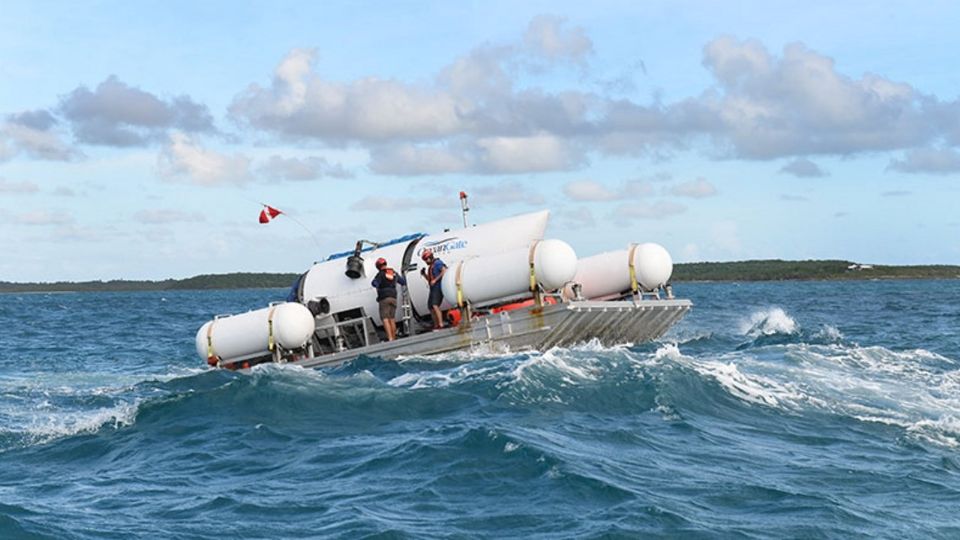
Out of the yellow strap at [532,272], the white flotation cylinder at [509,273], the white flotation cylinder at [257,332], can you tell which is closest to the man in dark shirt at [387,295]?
the white flotation cylinder at [509,273]

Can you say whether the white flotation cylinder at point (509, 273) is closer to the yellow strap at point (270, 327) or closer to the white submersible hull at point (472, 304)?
the white submersible hull at point (472, 304)

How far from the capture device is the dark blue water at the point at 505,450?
33.6ft

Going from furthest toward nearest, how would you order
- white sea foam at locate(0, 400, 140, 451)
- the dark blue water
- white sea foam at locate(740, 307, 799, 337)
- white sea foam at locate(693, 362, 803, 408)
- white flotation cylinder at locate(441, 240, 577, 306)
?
1. white sea foam at locate(740, 307, 799, 337)
2. white flotation cylinder at locate(441, 240, 577, 306)
3. white sea foam at locate(693, 362, 803, 408)
4. white sea foam at locate(0, 400, 140, 451)
5. the dark blue water

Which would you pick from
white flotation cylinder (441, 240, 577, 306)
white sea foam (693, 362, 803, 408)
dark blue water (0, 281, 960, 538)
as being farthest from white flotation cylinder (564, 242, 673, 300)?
white sea foam (693, 362, 803, 408)

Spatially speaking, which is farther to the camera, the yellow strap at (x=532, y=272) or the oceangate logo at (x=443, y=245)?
the oceangate logo at (x=443, y=245)

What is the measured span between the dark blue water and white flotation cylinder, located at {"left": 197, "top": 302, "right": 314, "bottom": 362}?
Answer: 1.12 meters

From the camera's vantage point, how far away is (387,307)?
2311cm

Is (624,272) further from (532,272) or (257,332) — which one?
(257,332)

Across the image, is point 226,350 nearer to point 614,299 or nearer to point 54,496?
point 614,299

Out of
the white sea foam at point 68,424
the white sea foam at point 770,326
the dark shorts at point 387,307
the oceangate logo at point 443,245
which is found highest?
the oceangate logo at point 443,245

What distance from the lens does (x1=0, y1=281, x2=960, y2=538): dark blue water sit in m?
10.2

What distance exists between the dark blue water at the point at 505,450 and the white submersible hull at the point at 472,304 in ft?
2.81

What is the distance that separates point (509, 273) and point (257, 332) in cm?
562

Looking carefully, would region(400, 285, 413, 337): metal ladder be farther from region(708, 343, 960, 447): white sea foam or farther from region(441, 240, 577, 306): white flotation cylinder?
region(708, 343, 960, 447): white sea foam
